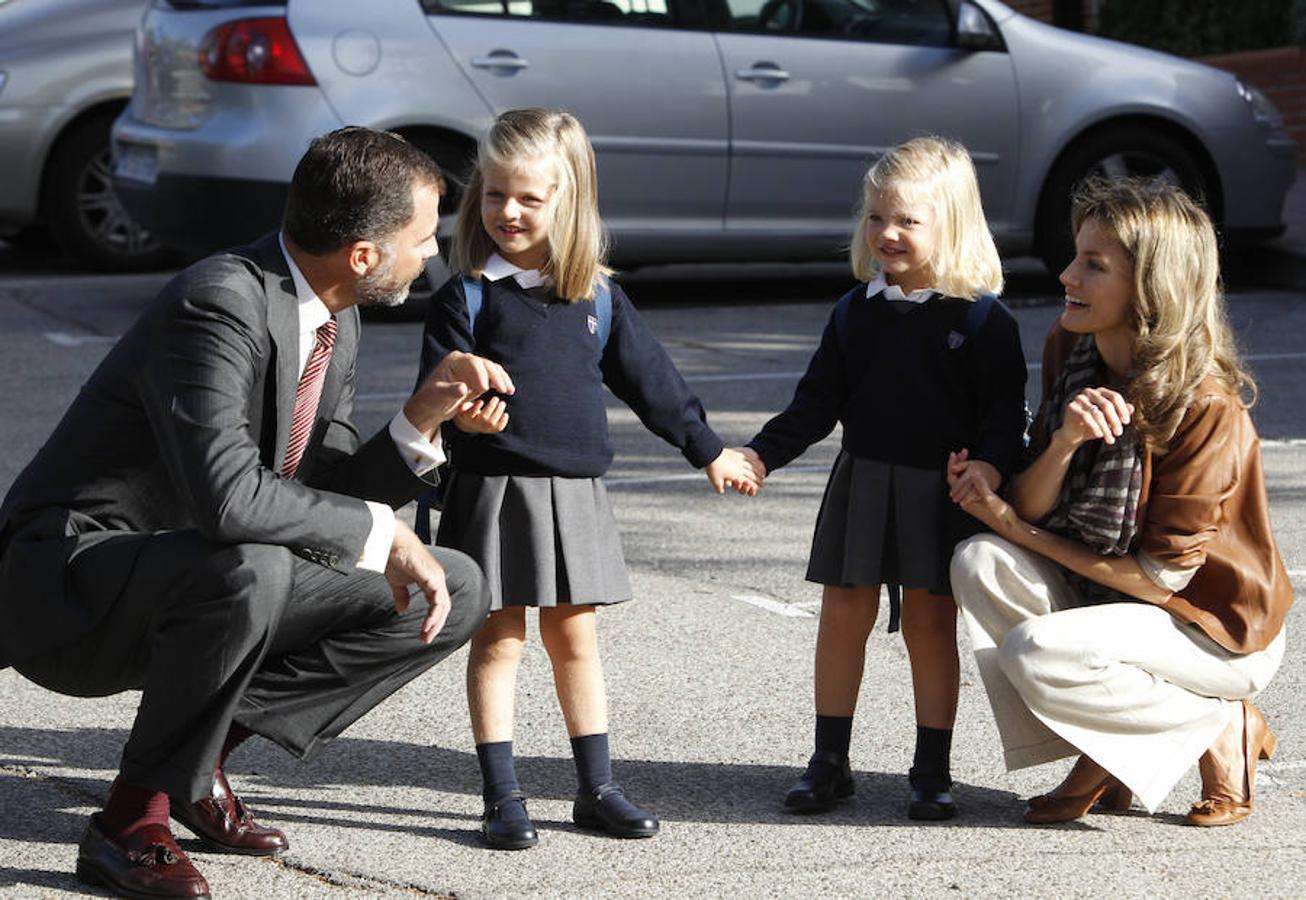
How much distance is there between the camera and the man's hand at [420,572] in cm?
371

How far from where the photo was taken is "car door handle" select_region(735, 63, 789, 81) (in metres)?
9.86

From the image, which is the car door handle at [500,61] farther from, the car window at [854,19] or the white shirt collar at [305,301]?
the white shirt collar at [305,301]

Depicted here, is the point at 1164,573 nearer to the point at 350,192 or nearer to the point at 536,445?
the point at 536,445

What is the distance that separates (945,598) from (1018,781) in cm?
42

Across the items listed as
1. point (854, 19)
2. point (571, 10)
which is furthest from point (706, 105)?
point (854, 19)

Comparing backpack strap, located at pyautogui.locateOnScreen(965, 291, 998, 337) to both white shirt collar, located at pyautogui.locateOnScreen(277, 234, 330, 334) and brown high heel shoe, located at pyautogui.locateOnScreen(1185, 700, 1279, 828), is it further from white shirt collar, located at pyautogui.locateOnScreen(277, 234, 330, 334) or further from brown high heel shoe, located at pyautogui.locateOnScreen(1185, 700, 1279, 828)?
white shirt collar, located at pyautogui.locateOnScreen(277, 234, 330, 334)

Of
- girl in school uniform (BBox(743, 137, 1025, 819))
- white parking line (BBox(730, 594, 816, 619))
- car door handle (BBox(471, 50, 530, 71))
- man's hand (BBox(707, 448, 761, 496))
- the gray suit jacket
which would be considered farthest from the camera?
car door handle (BBox(471, 50, 530, 71))

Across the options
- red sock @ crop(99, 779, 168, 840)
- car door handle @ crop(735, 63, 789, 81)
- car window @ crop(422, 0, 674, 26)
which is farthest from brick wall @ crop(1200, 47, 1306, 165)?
red sock @ crop(99, 779, 168, 840)

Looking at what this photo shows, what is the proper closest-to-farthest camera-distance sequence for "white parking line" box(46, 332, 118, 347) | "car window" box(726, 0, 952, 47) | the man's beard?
the man's beard
"white parking line" box(46, 332, 118, 347)
"car window" box(726, 0, 952, 47)

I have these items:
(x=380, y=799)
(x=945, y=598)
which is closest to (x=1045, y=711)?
(x=945, y=598)

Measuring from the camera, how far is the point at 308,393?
3.92 m

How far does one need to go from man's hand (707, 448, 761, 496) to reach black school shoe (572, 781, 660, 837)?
0.66 m

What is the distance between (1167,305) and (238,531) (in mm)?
1744

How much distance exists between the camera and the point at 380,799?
4.18 m
